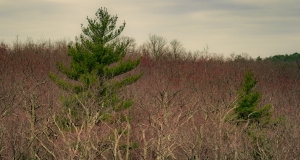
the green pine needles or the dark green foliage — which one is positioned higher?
the green pine needles

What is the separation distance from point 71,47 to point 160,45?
49.5m

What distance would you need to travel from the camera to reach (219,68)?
2432 inches

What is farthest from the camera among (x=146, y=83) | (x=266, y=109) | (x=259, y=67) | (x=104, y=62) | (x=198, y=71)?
(x=259, y=67)

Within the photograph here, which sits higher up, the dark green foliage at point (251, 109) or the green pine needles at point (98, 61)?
the green pine needles at point (98, 61)

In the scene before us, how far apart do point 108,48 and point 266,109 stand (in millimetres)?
8821

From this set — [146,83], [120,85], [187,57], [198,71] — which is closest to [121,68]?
[120,85]

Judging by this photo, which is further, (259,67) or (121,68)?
(259,67)

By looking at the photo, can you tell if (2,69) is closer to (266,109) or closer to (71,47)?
(71,47)

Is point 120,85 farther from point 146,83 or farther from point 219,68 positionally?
point 219,68

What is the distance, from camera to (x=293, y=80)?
64.2 metres

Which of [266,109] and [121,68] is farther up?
[121,68]

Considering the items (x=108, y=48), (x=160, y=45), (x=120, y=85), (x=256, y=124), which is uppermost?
(x=160, y=45)

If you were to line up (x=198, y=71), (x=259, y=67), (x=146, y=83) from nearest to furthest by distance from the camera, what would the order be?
(x=146, y=83) → (x=198, y=71) → (x=259, y=67)


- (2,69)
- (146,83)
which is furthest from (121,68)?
(2,69)
